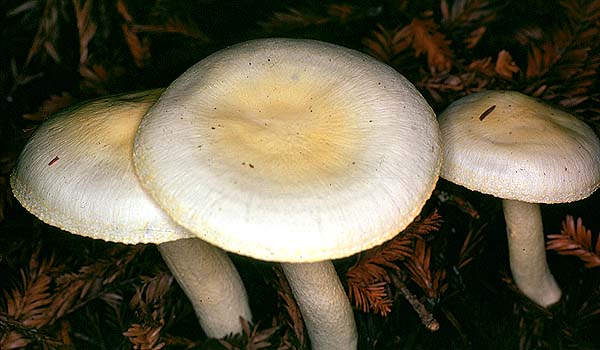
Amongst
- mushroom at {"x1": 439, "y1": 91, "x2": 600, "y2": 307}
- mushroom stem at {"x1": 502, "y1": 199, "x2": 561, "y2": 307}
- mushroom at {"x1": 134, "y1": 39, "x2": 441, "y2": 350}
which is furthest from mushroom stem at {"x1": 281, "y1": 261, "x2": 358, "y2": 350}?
mushroom stem at {"x1": 502, "y1": 199, "x2": 561, "y2": 307}

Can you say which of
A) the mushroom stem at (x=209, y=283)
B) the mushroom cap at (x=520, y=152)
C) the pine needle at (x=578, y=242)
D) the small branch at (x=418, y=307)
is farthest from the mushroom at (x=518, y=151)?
the mushroom stem at (x=209, y=283)

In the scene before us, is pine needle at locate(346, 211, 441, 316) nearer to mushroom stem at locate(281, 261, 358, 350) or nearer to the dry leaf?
mushroom stem at locate(281, 261, 358, 350)

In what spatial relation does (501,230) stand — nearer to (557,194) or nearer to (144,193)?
(557,194)

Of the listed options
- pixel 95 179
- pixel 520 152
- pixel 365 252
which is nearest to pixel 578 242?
pixel 520 152

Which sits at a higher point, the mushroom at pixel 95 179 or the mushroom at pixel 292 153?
the mushroom at pixel 292 153

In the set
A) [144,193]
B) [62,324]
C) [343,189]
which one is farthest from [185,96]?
[62,324]

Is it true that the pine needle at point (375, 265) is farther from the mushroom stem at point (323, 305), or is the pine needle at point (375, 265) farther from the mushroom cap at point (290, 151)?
the mushroom cap at point (290, 151)
